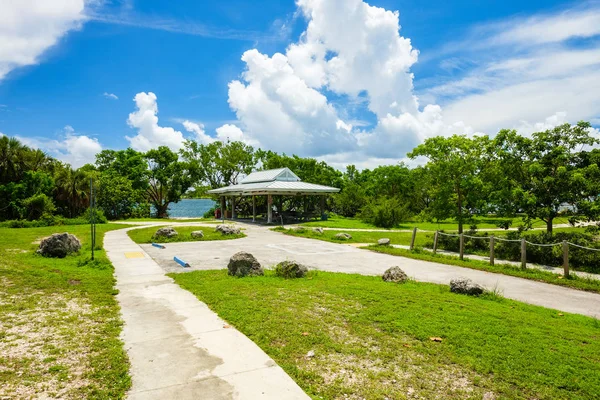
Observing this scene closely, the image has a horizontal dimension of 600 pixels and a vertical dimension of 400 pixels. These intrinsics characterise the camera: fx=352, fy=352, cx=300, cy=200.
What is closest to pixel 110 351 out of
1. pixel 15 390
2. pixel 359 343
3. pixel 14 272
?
pixel 15 390

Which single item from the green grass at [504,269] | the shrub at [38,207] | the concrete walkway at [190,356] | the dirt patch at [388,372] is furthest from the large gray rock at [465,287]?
the shrub at [38,207]

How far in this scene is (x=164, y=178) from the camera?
46.0 m

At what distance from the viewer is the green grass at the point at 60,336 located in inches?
153

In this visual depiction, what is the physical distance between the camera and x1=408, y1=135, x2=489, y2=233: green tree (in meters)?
16.6

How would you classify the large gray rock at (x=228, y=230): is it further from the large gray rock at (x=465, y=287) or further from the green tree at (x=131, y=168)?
the green tree at (x=131, y=168)

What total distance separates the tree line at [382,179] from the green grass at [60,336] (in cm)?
1408

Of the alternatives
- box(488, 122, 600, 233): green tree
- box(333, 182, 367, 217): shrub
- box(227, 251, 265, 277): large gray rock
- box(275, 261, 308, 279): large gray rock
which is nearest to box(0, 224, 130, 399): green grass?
box(227, 251, 265, 277): large gray rock

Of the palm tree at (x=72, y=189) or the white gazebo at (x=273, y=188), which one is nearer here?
the white gazebo at (x=273, y=188)

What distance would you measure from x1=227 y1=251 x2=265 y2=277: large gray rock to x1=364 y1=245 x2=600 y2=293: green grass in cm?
727

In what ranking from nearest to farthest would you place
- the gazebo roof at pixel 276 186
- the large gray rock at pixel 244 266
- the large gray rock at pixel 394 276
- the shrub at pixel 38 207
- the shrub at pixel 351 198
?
the large gray rock at pixel 394 276 < the large gray rock at pixel 244 266 < the shrub at pixel 38 207 < the gazebo roof at pixel 276 186 < the shrub at pixel 351 198

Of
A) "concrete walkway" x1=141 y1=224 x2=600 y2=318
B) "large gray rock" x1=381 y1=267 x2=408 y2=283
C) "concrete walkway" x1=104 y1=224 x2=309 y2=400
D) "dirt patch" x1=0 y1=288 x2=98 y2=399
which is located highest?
"large gray rock" x1=381 y1=267 x2=408 y2=283

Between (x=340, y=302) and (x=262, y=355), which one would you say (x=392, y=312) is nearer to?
(x=340, y=302)

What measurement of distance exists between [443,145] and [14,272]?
56.3ft

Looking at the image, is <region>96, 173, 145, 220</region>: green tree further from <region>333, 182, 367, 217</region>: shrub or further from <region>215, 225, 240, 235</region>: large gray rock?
<region>333, 182, 367, 217</region>: shrub
